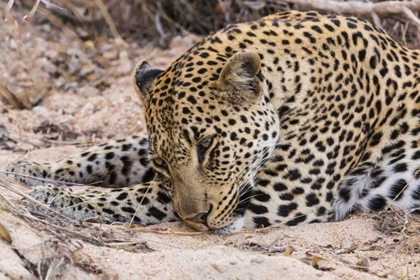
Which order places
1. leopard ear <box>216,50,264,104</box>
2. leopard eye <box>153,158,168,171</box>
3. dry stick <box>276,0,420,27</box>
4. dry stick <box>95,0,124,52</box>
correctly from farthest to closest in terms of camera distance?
1. dry stick <box>95,0,124,52</box>
2. dry stick <box>276,0,420,27</box>
3. leopard eye <box>153,158,168,171</box>
4. leopard ear <box>216,50,264,104</box>

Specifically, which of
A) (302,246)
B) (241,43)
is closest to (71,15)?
(241,43)

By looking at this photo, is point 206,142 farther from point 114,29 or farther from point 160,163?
point 114,29

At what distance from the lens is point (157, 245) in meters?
5.69

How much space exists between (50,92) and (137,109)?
125 cm

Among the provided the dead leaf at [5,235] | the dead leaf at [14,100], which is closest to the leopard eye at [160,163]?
the dead leaf at [5,235]

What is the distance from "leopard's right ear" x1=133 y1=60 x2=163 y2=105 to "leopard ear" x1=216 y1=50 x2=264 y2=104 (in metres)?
0.70

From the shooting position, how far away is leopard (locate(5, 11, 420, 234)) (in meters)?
5.94

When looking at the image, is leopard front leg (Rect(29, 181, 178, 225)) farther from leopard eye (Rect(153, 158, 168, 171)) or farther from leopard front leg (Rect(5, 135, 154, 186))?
leopard front leg (Rect(5, 135, 154, 186))

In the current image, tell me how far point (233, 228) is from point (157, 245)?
767 millimetres

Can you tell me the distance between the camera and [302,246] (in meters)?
6.05

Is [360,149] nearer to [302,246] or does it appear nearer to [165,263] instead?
[302,246]

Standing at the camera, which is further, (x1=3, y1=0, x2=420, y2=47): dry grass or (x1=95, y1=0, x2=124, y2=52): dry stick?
(x1=3, y1=0, x2=420, y2=47): dry grass

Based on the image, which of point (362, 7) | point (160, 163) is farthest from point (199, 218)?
point (362, 7)

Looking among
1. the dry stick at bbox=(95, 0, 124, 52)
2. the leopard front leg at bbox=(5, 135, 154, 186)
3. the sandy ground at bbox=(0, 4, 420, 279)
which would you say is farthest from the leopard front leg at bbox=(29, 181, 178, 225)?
the dry stick at bbox=(95, 0, 124, 52)
